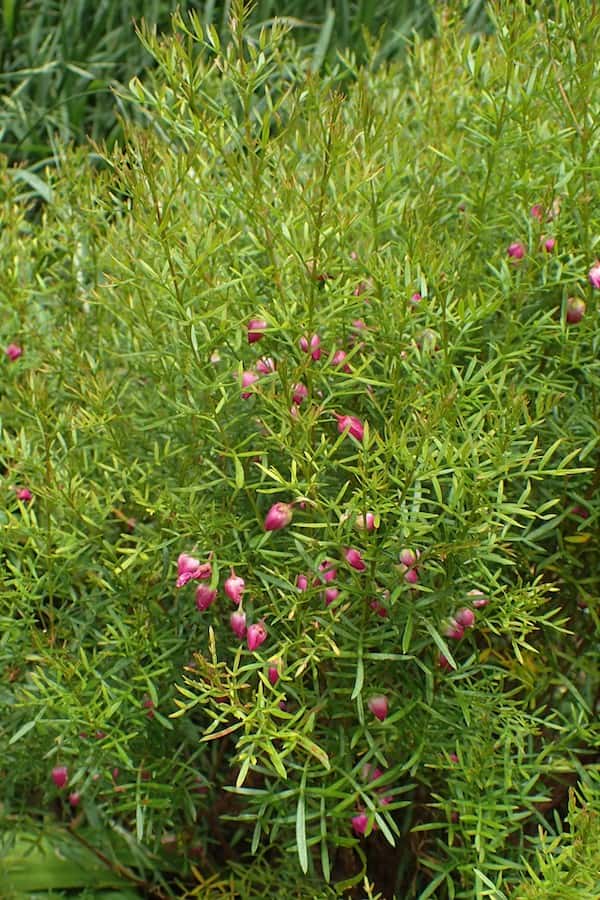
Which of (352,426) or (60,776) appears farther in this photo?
(60,776)

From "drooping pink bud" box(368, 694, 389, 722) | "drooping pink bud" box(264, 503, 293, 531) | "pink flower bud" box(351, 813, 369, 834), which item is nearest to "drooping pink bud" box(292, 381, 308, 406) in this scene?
"drooping pink bud" box(264, 503, 293, 531)

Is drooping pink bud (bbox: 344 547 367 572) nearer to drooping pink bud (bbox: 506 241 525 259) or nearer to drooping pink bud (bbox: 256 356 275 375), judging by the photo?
drooping pink bud (bbox: 256 356 275 375)

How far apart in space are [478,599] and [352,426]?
232mm

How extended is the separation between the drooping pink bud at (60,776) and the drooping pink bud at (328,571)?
0.47 meters

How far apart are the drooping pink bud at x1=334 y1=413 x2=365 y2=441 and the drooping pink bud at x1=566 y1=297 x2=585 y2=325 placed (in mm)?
299

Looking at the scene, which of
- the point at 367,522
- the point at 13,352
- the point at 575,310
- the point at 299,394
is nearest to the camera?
the point at 367,522

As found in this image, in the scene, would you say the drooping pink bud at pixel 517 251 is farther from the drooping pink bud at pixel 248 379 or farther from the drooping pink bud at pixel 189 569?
the drooping pink bud at pixel 189 569

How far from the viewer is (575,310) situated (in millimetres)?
1374

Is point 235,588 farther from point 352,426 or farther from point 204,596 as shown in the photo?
point 352,426

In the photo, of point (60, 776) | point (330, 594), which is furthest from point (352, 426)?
point (60, 776)

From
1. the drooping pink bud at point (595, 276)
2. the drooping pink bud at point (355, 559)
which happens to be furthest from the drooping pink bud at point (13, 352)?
the drooping pink bud at point (595, 276)

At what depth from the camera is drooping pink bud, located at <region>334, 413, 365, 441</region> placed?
1.25 m

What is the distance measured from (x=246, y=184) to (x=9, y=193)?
2.04ft

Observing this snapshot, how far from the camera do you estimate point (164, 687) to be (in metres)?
1.47
